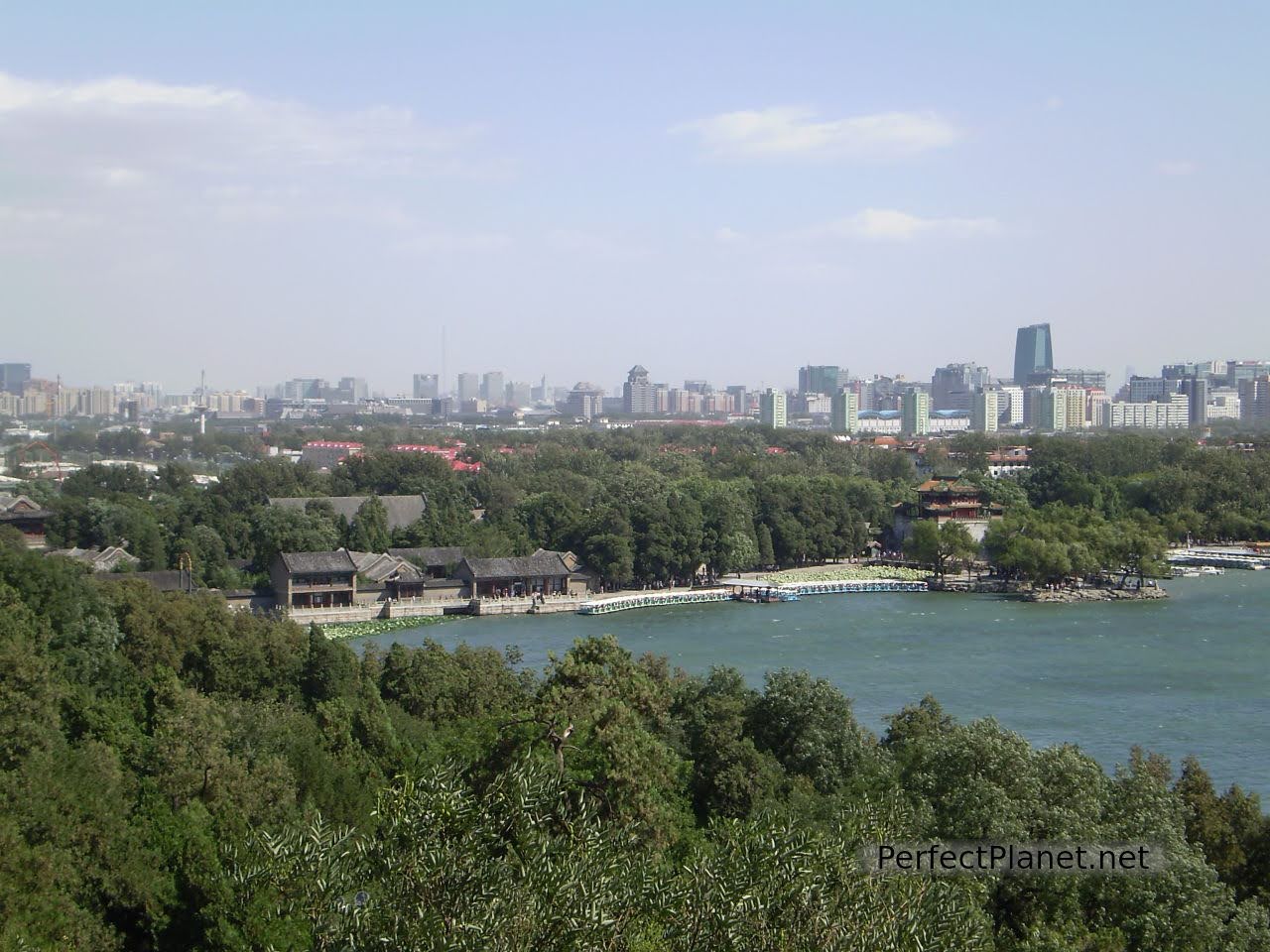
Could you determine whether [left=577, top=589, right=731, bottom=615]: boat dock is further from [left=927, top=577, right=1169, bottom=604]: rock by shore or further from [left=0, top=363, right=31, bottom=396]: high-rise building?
[left=0, top=363, right=31, bottom=396]: high-rise building

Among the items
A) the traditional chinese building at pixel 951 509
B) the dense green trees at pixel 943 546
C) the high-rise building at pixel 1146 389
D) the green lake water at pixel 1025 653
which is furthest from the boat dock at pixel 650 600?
the high-rise building at pixel 1146 389

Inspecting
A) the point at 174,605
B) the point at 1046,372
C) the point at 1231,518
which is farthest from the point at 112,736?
the point at 1046,372

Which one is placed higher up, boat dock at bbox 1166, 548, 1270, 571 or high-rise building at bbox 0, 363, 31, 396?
high-rise building at bbox 0, 363, 31, 396

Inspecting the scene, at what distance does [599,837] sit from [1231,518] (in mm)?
18321

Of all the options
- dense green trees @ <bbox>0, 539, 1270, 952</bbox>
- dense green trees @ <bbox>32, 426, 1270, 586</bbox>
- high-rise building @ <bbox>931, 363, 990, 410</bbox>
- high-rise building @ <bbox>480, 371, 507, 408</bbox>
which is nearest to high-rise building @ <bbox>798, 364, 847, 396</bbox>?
high-rise building @ <bbox>931, 363, 990, 410</bbox>

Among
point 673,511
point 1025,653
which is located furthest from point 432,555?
point 1025,653

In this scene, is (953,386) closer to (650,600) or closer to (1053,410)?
(1053,410)

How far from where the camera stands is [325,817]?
4637mm

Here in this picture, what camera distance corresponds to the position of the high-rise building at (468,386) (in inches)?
3623

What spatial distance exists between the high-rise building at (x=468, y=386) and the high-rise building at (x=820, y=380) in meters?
25.7

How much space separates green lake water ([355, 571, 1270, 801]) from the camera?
812 centimetres

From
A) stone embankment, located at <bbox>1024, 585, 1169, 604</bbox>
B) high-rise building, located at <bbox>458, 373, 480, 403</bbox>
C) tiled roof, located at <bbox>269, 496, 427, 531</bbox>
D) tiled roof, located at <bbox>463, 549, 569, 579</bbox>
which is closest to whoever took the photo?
tiled roof, located at <bbox>463, 549, 569, 579</bbox>

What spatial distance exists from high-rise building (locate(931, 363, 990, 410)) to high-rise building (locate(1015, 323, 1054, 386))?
7.82 ft

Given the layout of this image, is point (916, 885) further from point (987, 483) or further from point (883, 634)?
point (987, 483)
